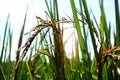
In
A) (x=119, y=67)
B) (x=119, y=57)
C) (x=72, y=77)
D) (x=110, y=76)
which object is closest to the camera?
(x=119, y=57)

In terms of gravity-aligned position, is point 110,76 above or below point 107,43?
below

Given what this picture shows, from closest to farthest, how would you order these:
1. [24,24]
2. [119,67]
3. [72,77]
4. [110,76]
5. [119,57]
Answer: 1. [119,57]
2. [119,67]
3. [110,76]
4. [72,77]
5. [24,24]

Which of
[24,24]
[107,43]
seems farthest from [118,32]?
[24,24]

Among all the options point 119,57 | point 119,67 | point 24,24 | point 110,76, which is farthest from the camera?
point 24,24

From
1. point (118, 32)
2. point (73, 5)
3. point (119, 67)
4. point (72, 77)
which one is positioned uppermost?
point (73, 5)

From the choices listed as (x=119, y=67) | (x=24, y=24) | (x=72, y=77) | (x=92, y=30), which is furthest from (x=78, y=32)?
(x=24, y=24)

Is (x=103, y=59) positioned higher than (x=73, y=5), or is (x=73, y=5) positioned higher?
(x=73, y=5)

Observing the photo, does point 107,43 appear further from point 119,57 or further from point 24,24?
point 24,24

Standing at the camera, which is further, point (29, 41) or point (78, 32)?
point (78, 32)

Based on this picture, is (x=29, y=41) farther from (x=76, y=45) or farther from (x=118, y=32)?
(x=76, y=45)

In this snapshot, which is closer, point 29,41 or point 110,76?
point 29,41
